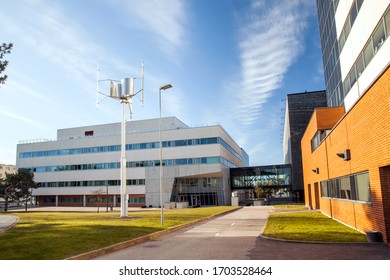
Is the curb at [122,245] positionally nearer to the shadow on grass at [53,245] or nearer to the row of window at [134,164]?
the shadow on grass at [53,245]

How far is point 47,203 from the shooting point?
262 ft

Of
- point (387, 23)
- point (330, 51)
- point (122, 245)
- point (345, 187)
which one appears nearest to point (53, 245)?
point (122, 245)

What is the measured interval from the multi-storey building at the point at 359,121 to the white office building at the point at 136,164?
112 feet

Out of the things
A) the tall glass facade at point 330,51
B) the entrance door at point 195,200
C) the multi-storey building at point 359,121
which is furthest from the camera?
the entrance door at point 195,200

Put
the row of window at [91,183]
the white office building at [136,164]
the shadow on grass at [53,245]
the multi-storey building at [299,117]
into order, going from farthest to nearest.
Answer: the row of window at [91,183] → the white office building at [136,164] → the multi-storey building at [299,117] → the shadow on grass at [53,245]

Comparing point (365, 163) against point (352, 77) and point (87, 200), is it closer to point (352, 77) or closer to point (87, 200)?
point (352, 77)

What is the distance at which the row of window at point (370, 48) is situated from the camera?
622 inches

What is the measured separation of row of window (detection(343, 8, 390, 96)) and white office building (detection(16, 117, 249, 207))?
4068 centimetres

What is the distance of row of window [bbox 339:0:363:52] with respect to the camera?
20.3 meters

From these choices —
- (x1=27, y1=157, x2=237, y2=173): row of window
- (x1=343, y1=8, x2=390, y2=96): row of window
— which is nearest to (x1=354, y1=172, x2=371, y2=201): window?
(x1=343, y1=8, x2=390, y2=96): row of window

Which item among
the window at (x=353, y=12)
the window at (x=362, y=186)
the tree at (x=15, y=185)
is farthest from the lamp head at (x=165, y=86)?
the tree at (x=15, y=185)

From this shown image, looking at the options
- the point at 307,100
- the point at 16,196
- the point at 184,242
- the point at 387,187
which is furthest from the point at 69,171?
the point at 387,187

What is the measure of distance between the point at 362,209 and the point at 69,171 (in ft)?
231
